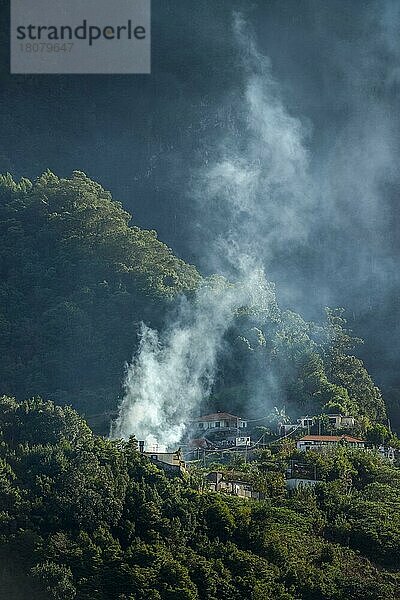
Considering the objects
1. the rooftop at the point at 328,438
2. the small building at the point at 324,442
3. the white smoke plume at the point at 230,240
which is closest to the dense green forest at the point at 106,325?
the white smoke plume at the point at 230,240

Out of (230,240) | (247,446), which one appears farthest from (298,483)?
(230,240)

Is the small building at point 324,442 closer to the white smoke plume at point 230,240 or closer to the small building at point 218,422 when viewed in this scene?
the small building at point 218,422

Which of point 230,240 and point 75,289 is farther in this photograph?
point 230,240

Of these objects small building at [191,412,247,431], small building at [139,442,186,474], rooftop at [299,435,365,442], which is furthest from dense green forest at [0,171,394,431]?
small building at [139,442,186,474]

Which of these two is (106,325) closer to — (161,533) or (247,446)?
(247,446)

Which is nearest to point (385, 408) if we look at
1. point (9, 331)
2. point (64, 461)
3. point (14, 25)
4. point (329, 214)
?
point (329, 214)

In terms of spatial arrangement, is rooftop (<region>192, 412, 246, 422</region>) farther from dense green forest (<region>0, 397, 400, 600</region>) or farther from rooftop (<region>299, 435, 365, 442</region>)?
→ dense green forest (<region>0, 397, 400, 600</region>)

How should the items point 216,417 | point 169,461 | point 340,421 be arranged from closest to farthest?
point 169,461
point 340,421
point 216,417
